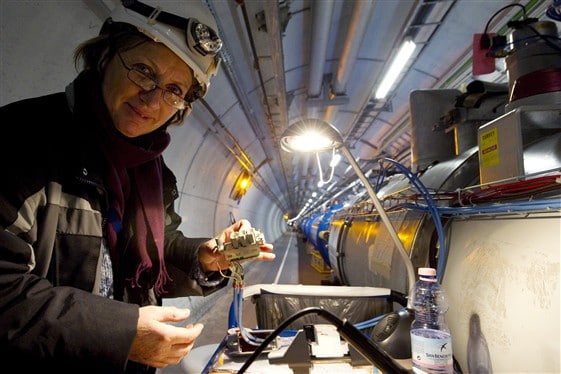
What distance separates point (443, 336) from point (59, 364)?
3.49 feet

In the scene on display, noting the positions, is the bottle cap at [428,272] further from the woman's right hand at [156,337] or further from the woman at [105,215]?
the woman's right hand at [156,337]

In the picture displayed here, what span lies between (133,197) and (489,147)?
5.00 ft

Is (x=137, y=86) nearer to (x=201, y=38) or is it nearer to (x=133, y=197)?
(x=201, y=38)

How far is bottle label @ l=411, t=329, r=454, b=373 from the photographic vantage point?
0.93m

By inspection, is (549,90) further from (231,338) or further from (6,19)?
(6,19)

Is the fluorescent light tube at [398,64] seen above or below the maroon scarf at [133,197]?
above

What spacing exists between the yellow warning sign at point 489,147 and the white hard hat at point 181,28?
1.22 m

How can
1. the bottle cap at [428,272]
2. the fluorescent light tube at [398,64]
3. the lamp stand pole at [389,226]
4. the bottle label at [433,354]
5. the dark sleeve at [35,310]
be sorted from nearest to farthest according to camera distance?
1. the dark sleeve at [35,310]
2. the bottle label at [433,354]
3. the bottle cap at [428,272]
4. the lamp stand pole at [389,226]
5. the fluorescent light tube at [398,64]

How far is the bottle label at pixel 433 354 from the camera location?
3.05 ft

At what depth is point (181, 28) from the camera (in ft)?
3.91

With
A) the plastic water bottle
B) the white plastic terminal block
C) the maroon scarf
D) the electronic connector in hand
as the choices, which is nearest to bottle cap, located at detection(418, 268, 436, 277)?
the plastic water bottle

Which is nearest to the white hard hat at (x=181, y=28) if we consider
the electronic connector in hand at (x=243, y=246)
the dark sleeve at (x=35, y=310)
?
the dark sleeve at (x=35, y=310)

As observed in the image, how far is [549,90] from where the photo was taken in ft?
4.14

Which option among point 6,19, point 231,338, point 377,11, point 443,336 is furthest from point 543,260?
point 377,11
